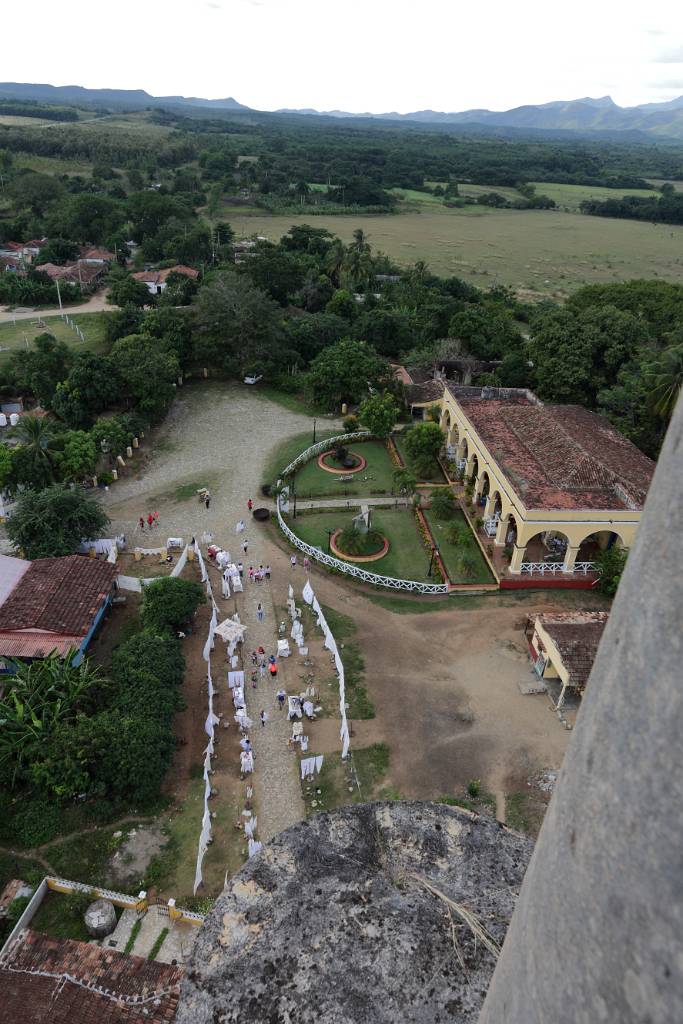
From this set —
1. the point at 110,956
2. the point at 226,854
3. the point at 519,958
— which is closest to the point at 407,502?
the point at 226,854

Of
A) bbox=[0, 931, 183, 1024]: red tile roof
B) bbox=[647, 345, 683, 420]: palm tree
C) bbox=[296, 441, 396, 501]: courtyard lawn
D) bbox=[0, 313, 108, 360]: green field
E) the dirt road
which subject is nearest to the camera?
bbox=[0, 931, 183, 1024]: red tile roof

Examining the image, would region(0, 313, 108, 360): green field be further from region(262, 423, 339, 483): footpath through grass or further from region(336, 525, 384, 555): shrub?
region(336, 525, 384, 555): shrub

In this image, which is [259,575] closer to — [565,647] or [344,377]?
[565,647]

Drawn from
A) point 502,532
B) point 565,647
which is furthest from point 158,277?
point 565,647

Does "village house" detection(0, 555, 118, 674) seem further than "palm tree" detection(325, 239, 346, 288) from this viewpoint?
No

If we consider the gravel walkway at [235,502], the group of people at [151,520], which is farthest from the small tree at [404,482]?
the group of people at [151,520]

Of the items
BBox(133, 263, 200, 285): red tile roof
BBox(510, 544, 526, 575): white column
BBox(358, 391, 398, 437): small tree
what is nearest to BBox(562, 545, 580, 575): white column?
BBox(510, 544, 526, 575): white column

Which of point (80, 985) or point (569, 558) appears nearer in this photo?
point (80, 985)
